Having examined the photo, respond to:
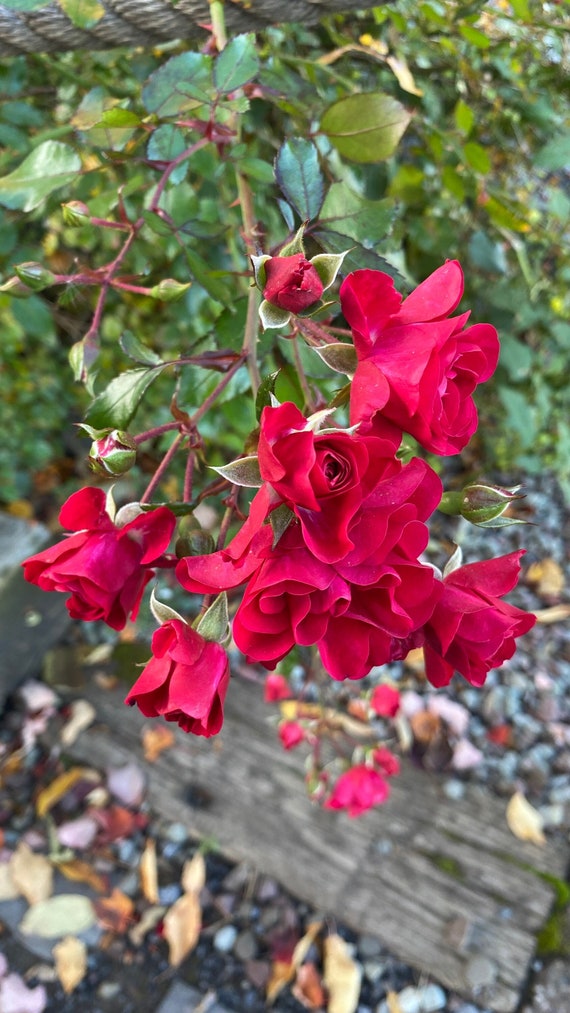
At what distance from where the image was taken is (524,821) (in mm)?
1193

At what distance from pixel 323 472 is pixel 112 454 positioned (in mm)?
146

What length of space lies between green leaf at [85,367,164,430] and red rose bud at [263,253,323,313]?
12 centimetres

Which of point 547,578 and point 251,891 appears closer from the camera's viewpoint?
point 251,891

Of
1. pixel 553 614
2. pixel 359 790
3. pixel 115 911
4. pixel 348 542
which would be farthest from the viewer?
pixel 553 614

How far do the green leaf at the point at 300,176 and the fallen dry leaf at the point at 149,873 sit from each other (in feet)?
3.60

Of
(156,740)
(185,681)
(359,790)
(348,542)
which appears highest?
(348,542)

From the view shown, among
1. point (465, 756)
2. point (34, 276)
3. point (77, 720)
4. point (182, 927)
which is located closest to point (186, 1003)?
point (182, 927)

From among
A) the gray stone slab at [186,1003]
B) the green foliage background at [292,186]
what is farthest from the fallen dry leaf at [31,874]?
the green foliage background at [292,186]

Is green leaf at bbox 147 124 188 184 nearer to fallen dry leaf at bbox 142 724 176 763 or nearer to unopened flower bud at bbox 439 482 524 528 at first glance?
unopened flower bud at bbox 439 482 524 528

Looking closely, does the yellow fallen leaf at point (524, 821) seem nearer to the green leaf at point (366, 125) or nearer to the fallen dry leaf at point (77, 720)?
the fallen dry leaf at point (77, 720)

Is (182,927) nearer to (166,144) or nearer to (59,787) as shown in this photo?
(59,787)

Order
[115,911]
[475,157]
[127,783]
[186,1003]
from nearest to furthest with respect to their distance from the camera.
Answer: [475,157], [186,1003], [115,911], [127,783]

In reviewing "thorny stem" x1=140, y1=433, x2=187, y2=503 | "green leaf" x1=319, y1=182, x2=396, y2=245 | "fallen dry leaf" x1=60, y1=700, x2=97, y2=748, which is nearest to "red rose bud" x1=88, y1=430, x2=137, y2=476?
"thorny stem" x1=140, y1=433, x2=187, y2=503

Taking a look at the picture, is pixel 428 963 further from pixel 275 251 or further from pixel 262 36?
pixel 262 36
